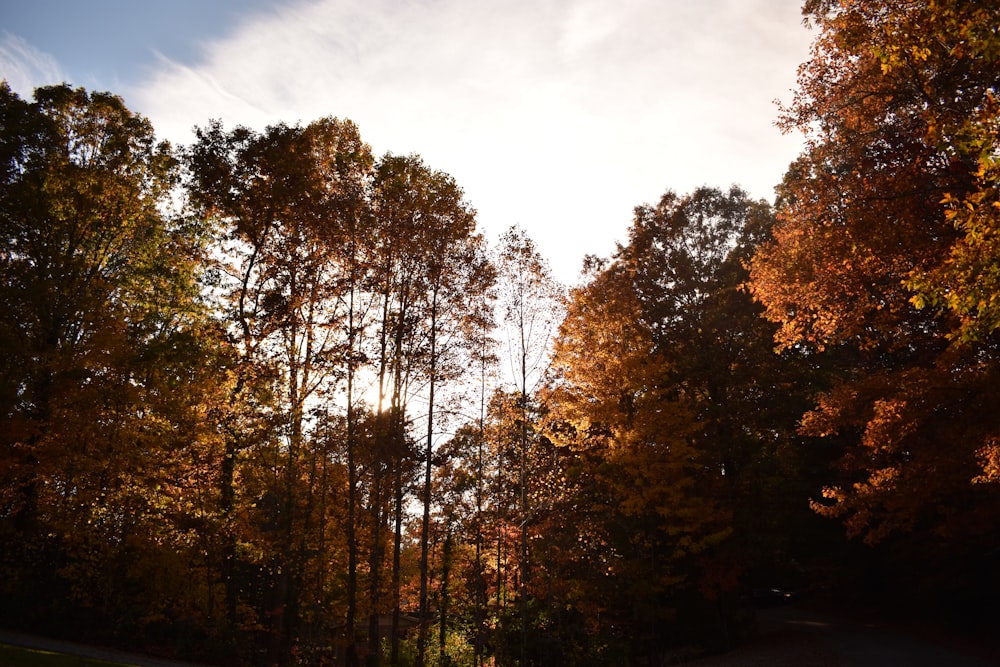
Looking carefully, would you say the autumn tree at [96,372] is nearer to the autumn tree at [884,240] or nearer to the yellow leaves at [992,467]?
the autumn tree at [884,240]

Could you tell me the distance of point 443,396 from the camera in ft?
57.3

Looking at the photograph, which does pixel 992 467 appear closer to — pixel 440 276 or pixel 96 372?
pixel 440 276

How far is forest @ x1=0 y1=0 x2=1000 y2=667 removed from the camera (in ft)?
39.7

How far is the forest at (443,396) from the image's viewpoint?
39.7 feet

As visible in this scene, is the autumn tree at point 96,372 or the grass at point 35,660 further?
the autumn tree at point 96,372

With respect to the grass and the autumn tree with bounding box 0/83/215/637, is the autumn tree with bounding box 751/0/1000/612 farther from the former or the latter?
the grass

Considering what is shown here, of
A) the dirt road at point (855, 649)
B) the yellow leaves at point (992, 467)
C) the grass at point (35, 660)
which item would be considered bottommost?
the dirt road at point (855, 649)

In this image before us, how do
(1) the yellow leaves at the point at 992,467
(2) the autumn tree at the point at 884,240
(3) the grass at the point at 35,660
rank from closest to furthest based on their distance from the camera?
(1) the yellow leaves at the point at 992,467 → (2) the autumn tree at the point at 884,240 → (3) the grass at the point at 35,660

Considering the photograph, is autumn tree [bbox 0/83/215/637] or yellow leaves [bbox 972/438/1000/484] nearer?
yellow leaves [bbox 972/438/1000/484]

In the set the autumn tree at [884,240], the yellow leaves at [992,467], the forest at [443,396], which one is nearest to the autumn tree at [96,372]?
the forest at [443,396]

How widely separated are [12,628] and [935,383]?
25150 mm

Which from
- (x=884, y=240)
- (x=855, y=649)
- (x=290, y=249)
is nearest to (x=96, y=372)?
(x=290, y=249)

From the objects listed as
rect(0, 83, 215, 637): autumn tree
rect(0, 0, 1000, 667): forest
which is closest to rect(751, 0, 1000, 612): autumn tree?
rect(0, 0, 1000, 667): forest

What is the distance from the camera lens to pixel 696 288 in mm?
23891
